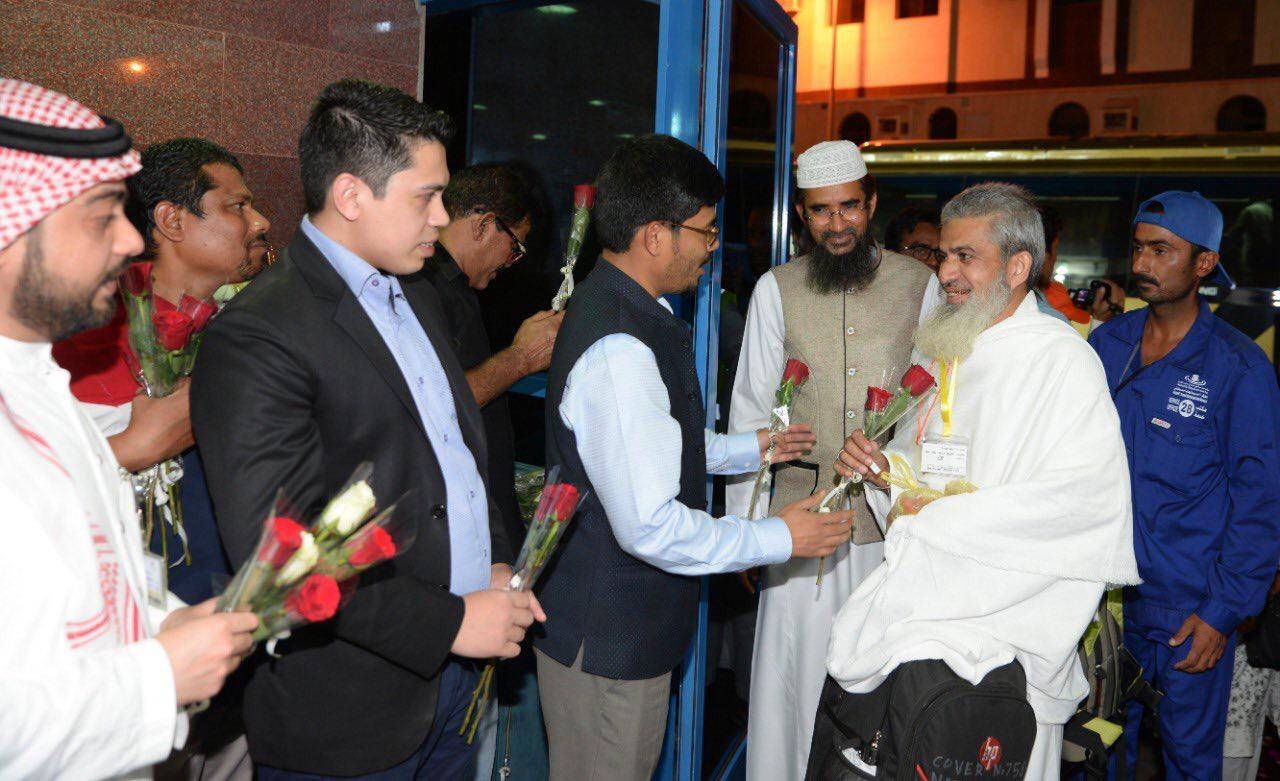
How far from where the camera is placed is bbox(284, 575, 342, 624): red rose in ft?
4.53

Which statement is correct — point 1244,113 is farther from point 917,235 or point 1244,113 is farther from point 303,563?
point 303,563

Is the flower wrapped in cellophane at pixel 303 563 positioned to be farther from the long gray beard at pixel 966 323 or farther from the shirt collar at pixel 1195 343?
the shirt collar at pixel 1195 343

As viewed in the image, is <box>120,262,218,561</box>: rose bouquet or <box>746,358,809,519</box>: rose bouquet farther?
<box>746,358,809,519</box>: rose bouquet

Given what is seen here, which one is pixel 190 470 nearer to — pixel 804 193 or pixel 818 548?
pixel 818 548

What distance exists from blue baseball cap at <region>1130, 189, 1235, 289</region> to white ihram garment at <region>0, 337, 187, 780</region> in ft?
11.3

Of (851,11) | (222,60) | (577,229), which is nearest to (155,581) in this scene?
(577,229)

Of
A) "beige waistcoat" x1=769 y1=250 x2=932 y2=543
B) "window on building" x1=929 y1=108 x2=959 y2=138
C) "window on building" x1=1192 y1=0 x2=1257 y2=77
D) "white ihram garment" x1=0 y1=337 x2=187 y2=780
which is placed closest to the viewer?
"white ihram garment" x1=0 y1=337 x2=187 y2=780

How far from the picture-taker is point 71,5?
262 centimetres

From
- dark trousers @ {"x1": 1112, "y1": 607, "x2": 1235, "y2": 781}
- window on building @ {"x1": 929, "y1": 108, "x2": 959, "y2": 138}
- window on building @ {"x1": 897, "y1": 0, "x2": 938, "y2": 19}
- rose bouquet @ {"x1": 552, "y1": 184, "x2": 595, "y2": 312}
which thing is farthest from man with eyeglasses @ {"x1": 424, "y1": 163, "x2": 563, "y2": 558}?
window on building @ {"x1": 897, "y1": 0, "x2": 938, "y2": 19}

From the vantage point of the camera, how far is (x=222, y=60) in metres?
3.00

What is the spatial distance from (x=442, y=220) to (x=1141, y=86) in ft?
46.7

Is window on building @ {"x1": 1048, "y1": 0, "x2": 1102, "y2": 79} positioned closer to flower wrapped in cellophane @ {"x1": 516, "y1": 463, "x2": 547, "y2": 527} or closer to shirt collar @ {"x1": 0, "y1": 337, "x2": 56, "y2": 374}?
flower wrapped in cellophane @ {"x1": 516, "y1": 463, "x2": 547, "y2": 527}

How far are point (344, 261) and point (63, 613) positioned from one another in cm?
84

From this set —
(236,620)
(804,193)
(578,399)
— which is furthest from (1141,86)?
(236,620)
